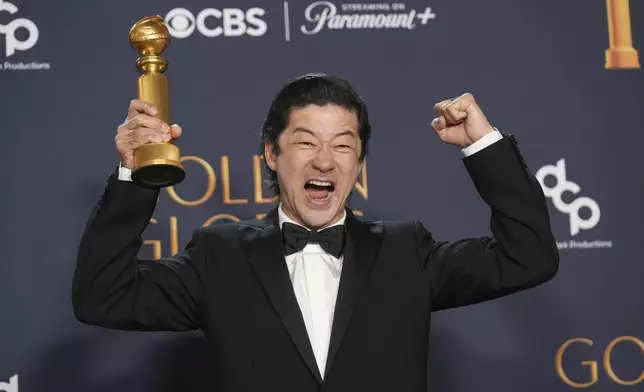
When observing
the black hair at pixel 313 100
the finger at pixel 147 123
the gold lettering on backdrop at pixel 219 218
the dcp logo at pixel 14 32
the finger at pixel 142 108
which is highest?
the dcp logo at pixel 14 32

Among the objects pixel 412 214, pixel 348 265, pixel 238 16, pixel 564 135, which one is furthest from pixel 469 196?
pixel 348 265

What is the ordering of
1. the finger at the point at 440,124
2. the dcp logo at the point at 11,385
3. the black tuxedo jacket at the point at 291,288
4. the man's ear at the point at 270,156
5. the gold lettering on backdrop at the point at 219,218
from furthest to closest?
the gold lettering on backdrop at the point at 219,218
the dcp logo at the point at 11,385
the man's ear at the point at 270,156
the finger at the point at 440,124
the black tuxedo jacket at the point at 291,288

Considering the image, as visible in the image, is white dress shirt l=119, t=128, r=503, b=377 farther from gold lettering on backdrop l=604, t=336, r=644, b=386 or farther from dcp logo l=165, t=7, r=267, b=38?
gold lettering on backdrop l=604, t=336, r=644, b=386

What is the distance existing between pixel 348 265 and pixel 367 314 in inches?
3.9

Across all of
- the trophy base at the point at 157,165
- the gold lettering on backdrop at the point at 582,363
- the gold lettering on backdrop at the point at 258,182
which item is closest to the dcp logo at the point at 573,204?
the gold lettering on backdrop at the point at 582,363

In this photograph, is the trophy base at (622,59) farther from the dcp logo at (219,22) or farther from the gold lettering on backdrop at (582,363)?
the dcp logo at (219,22)

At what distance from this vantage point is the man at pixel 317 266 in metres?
1.61

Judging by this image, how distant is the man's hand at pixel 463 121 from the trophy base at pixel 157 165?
51 cm

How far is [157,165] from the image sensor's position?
4.89ft

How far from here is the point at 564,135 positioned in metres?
2.67

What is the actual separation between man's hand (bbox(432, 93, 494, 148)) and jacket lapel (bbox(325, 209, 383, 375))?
24 cm

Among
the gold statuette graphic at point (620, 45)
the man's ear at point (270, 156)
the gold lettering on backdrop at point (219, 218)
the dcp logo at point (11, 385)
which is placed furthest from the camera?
the gold statuette graphic at point (620, 45)

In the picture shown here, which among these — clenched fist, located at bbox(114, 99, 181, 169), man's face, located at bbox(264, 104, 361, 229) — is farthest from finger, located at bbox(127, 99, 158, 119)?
man's face, located at bbox(264, 104, 361, 229)

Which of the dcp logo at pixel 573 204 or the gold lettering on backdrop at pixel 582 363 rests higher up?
the dcp logo at pixel 573 204
